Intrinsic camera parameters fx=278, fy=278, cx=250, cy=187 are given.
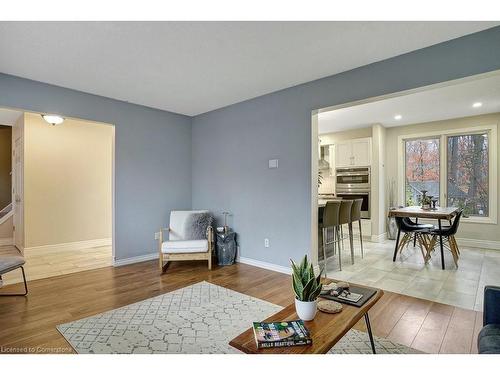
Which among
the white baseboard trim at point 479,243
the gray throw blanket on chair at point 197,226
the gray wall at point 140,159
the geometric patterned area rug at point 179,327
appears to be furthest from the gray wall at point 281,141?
the white baseboard trim at point 479,243

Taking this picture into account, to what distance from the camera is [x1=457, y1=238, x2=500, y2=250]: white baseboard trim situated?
5.08 meters

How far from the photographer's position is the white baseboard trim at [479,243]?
5.08 metres

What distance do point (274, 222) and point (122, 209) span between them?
2.34m

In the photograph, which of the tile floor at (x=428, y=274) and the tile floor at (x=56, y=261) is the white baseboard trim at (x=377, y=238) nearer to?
the tile floor at (x=428, y=274)

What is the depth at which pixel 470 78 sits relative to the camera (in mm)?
2473

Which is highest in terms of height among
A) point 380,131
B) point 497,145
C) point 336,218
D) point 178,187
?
point 380,131

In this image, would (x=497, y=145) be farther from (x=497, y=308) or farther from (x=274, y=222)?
(x=497, y=308)

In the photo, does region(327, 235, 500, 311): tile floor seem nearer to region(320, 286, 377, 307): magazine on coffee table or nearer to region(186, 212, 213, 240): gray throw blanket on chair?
region(320, 286, 377, 307): magazine on coffee table

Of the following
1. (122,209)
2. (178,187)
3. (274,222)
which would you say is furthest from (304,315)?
(178,187)

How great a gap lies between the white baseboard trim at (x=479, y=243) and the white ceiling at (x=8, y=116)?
8.39 m

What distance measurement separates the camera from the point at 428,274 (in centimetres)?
365

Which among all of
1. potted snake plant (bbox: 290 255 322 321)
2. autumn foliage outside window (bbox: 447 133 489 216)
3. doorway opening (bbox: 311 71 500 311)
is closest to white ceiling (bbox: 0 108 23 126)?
doorway opening (bbox: 311 71 500 311)

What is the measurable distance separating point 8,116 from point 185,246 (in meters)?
4.12

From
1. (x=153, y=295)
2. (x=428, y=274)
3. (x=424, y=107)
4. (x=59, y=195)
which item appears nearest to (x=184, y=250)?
(x=153, y=295)
